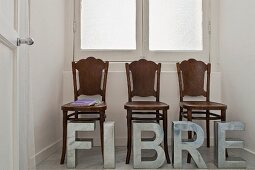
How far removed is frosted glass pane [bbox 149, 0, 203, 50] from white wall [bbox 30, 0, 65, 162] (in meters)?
1.06

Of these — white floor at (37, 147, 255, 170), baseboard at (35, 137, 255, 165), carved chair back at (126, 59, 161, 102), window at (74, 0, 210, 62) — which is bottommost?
white floor at (37, 147, 255, 170)

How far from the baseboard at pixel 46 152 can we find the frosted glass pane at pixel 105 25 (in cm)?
113

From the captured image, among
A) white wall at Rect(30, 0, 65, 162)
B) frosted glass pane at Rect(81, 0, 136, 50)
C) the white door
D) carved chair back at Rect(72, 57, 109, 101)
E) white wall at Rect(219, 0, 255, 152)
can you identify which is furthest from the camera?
frosted glass pane at Rect(81, 0, 136, 50)

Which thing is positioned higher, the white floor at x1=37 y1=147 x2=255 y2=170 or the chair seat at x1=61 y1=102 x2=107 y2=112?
the chair seat at x1=61 y1=102 x2=107 y2=112

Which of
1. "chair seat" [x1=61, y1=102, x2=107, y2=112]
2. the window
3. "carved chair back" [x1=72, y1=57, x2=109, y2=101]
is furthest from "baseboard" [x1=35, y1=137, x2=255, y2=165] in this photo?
the window

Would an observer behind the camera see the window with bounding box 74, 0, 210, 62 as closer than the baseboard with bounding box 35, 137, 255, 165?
No

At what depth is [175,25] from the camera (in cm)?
312

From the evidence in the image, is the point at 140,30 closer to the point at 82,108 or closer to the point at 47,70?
the point at 47,70

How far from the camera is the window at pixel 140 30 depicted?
10.1 ft

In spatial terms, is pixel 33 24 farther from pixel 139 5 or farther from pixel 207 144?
pixel 207 144

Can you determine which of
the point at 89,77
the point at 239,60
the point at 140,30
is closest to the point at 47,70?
the point at 89,77

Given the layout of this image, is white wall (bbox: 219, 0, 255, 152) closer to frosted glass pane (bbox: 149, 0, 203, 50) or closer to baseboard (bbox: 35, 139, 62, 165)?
frosted glass pane (bbox: 149, 0, 203, 50)

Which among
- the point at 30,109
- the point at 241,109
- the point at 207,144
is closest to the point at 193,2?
the point at 241,109

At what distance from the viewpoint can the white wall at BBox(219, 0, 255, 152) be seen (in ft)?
7.86
